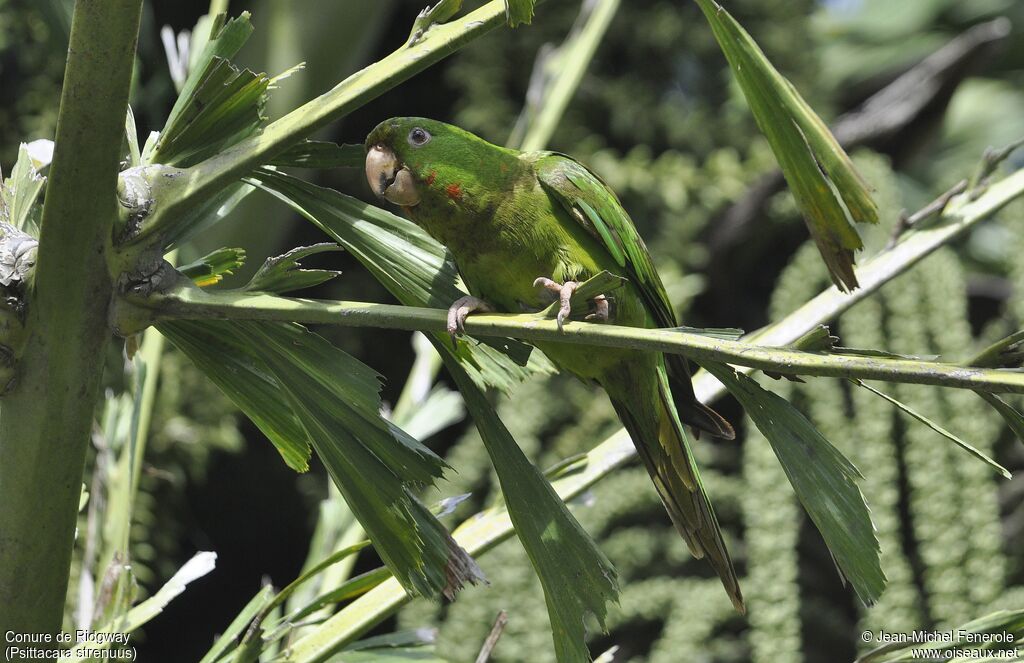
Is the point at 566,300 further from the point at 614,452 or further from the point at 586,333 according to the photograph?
the point at 614,452

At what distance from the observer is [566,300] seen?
0.82 m

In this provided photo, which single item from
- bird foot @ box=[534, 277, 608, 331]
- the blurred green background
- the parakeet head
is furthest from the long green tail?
the blurred green background

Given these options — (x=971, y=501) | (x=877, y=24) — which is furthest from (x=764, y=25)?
(x=877, y=24)

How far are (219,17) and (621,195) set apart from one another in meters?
2.01

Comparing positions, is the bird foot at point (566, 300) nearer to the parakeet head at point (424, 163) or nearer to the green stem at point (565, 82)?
the parakeet head at point (424, 163)

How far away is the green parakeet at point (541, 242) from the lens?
46.1 inches

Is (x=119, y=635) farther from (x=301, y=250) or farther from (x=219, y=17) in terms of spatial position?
(x=219, y=17)

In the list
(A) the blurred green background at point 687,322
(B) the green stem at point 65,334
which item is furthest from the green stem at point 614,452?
(A) the blurred green background at point 687,322

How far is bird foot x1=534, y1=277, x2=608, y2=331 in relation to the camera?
2.57ft

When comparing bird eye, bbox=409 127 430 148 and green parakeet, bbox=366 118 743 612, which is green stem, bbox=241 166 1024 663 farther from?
bird eye, bbox=409 127 430 148

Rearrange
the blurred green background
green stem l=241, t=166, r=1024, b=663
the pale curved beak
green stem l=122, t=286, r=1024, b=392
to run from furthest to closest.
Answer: the blurred green background, the pale curved beak, green stem l=241, t=166, r=1024, b=663, green stem l=122, t=286, r=1024, b=392

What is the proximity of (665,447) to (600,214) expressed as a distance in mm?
314

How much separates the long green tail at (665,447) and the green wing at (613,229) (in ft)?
0.07

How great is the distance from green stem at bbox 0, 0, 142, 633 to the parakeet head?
0.41 m
